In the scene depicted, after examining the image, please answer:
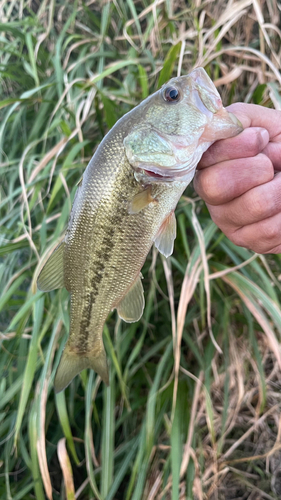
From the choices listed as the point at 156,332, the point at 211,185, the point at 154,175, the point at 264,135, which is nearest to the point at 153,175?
the point at 154,175

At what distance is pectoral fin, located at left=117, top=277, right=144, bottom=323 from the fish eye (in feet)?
1.25

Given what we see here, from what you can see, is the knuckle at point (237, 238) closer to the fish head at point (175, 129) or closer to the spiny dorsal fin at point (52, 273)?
the fish head at point (175, 129)

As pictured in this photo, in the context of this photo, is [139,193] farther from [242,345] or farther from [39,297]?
[242,345]

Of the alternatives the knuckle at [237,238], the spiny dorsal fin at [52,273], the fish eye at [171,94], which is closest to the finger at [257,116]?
the fish eye at [171,94]

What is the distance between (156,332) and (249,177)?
0.81 metres

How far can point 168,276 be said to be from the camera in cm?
102

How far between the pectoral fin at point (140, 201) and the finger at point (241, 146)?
15 cm

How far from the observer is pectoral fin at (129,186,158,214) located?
63 cm

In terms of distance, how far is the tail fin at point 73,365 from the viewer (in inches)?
31.9

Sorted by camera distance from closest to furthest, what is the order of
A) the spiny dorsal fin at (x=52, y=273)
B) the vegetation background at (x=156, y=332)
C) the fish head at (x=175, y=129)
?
the fish head at (x=175, y=129) → the spiny dorsal fin at (x=52, y=273) → the vegetation background at (x=156, y=332)

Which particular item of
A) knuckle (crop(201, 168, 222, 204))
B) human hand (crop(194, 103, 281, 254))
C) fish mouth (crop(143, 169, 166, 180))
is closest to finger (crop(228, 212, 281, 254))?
human hand (crop(194, 103, 281, 254))

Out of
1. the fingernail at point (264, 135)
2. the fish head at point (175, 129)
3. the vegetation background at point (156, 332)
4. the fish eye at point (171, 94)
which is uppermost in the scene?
the fish eye at point (171, 94)

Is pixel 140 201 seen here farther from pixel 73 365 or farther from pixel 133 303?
pixel 73 365

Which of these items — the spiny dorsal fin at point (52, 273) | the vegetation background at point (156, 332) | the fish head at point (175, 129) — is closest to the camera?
the fish head at point (175, 129)
